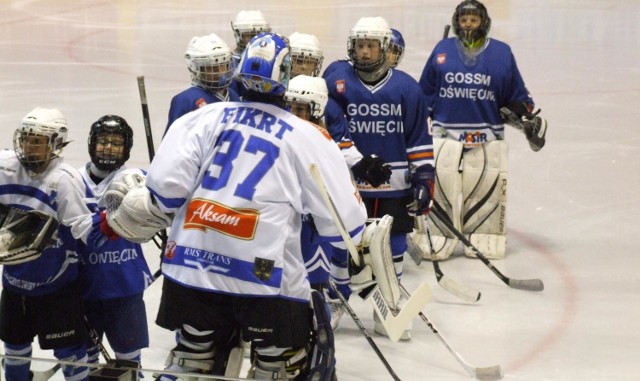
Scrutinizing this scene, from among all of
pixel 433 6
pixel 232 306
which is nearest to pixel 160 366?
pixel 232 306

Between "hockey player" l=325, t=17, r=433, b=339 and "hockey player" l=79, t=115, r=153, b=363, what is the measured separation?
1246mm

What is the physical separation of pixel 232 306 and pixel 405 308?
512 millimetres

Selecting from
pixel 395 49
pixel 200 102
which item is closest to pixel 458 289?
pixel 395 49

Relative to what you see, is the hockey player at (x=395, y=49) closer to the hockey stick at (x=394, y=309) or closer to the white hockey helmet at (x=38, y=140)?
the white hockey helmet at (x=38, y=140)

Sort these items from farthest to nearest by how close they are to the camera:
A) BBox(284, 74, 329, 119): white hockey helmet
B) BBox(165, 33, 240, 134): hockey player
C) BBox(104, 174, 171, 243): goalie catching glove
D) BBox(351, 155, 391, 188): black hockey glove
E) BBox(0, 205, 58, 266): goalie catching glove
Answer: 1. BBox(165, 33, 240, 134): hockey player
2. BBox(351, 155, 391, 188): black hockey glove
3. BBox(284, 74, 329, 119): white hockey helmet
4. BBox(0, 205, 58, 266): goalie catching glove
5. BBox(104, 174, 171, 243): goalie catching glove

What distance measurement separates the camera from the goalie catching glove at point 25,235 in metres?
3.45

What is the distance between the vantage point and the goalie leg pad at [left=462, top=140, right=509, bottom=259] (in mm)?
5789

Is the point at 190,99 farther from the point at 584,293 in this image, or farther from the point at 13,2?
the point at 13,2

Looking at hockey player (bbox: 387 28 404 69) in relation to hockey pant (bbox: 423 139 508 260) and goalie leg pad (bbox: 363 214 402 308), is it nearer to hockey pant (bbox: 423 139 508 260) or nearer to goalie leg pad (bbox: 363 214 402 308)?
hockey pant (bbox: 423 139 508 260)

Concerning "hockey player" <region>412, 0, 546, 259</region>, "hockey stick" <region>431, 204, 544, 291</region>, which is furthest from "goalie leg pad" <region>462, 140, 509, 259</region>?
"hockey stick" <region>431, 204, 544, 291</region>

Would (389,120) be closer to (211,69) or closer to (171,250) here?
(211,69)

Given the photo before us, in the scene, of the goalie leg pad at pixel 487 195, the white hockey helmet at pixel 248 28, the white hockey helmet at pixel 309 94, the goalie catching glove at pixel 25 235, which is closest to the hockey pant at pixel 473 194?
the goalie leg pad at pixel 487 195

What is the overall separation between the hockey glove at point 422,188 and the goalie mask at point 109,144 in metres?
1.41

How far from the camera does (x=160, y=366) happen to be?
4.33m
